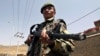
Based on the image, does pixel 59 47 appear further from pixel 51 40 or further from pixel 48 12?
pixel 48 12

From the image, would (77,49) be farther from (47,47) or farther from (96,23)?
(47,47)

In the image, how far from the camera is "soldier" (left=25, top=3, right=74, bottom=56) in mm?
2904

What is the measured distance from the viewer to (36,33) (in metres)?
3.14

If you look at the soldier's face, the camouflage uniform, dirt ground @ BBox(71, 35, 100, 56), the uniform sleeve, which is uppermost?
the soldier's face

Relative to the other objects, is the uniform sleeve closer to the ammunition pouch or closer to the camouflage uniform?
the camouflage uniform

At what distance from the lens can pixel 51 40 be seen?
9.53 ft

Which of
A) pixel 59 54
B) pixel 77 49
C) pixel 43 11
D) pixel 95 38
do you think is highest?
pixel 43 11

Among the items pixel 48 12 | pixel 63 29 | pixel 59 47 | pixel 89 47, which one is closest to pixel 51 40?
pixel 59 47

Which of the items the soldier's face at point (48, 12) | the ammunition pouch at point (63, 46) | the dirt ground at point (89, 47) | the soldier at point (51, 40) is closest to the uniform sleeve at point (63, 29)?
the soldier at point (51, 40)

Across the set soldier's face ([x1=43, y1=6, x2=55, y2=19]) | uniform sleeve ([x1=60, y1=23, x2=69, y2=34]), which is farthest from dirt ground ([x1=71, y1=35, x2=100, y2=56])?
uniform sleeve ([x1=60, y1=23, x2=69, y2=34])

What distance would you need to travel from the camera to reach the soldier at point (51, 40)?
2904 millimetres

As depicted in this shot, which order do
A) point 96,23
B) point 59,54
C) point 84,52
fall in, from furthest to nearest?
point 96,23
point 84,52
point 59,54

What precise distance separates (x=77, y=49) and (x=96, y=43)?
314 cm

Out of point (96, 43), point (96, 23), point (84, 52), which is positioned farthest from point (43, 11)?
point (96, 23)
